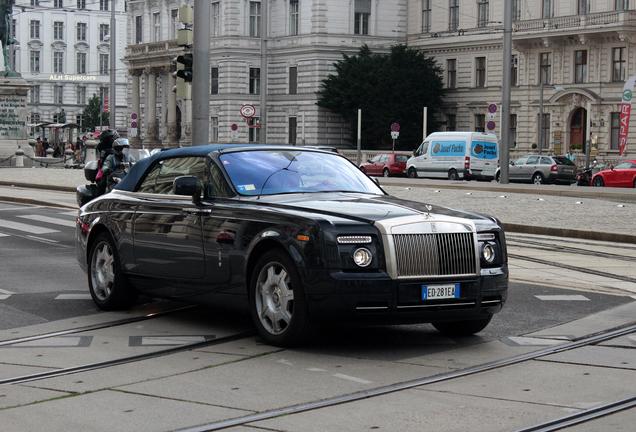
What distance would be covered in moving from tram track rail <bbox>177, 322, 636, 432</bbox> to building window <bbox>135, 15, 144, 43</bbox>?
95821mm

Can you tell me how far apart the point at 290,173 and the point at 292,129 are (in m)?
78.0

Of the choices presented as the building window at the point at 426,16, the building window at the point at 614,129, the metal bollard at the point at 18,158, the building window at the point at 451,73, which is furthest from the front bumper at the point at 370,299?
the building window at the point at 426,16

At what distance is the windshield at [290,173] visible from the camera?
10453 millimetres

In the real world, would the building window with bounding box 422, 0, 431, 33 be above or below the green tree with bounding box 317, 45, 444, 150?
above

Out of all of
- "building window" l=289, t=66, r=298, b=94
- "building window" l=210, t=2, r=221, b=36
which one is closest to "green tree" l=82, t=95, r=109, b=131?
"building window" l=210, t=2, r=221, b=36

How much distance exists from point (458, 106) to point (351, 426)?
7525 cm

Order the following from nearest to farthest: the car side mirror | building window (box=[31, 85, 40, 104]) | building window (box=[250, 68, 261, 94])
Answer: the car side mirror
building window (box=[250, 68, 261, 94])
building window (box=[31, 85, 40, 104])

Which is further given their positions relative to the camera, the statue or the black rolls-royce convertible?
the statue

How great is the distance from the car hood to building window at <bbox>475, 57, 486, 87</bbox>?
2762 inches

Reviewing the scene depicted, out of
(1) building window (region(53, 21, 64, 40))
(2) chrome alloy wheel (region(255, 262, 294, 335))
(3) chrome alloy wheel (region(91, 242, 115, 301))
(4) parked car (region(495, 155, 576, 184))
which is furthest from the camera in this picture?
(1) building window (region(53, 21, 64, 40))

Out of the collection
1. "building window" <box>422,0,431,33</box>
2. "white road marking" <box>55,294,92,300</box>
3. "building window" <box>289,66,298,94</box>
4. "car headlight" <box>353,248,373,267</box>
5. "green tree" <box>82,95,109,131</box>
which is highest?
"building window" <box>422,0,431,33</box>

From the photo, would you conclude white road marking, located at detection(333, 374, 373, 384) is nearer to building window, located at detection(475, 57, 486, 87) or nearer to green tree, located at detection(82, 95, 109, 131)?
building window, located at detection(475, 57, 486, 87)

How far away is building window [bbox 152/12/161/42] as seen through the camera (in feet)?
330

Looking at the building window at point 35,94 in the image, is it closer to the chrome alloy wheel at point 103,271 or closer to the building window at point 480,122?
the building window at point 480,122
